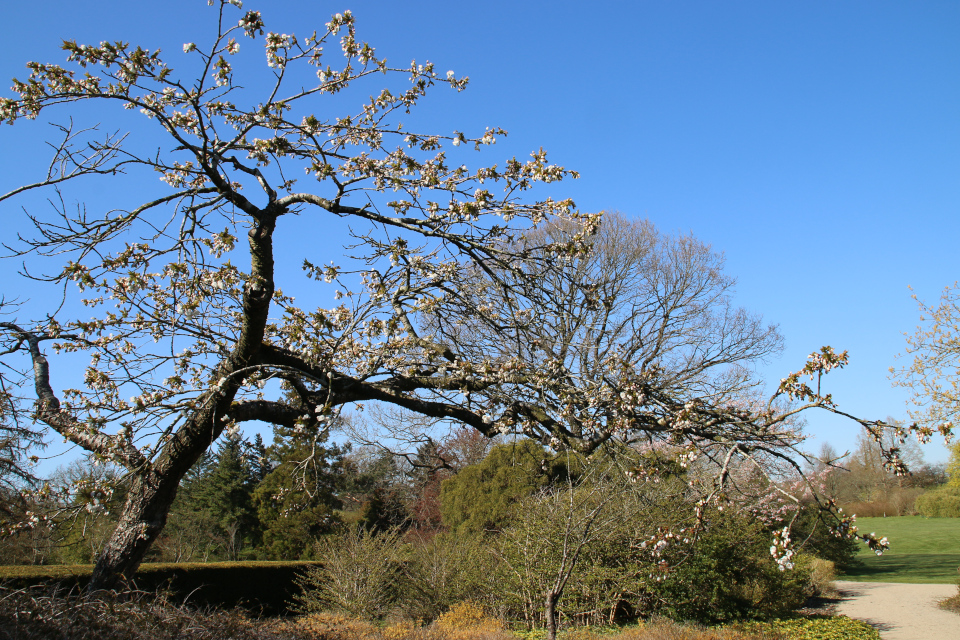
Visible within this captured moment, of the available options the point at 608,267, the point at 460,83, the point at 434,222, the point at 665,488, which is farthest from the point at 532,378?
the point at 608,267

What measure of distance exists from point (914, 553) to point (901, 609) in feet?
50.2

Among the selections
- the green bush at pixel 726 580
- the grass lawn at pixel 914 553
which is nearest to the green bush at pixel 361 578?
the green bush at pixel 726 580

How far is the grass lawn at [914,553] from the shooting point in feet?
63.0

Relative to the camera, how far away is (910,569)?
803 inches

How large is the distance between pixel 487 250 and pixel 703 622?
9190 millimetres

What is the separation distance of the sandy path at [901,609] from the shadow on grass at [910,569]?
181 cm

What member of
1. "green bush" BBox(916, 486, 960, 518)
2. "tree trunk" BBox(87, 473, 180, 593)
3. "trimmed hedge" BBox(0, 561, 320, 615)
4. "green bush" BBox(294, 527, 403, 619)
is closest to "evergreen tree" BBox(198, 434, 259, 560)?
"trimmed hedge" BBox(0, 561, 320, 615)

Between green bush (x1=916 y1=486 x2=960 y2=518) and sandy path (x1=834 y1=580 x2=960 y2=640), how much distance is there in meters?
22.0

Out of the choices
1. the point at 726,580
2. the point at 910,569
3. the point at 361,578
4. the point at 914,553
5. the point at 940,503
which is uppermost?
the point at 361,578

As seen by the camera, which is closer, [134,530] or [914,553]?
[134,530]

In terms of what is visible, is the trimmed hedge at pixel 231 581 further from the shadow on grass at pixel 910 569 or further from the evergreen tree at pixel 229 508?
the shadow on grass at pixel 910 569

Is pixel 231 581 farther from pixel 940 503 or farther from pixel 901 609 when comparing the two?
pixel 940 503

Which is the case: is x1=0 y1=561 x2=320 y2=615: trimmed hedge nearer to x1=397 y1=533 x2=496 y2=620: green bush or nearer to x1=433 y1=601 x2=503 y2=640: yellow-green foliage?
x1=397 y1=533 x2=496 y2=620: green bush

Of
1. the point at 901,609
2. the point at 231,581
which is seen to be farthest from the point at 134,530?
the point at 901,609
